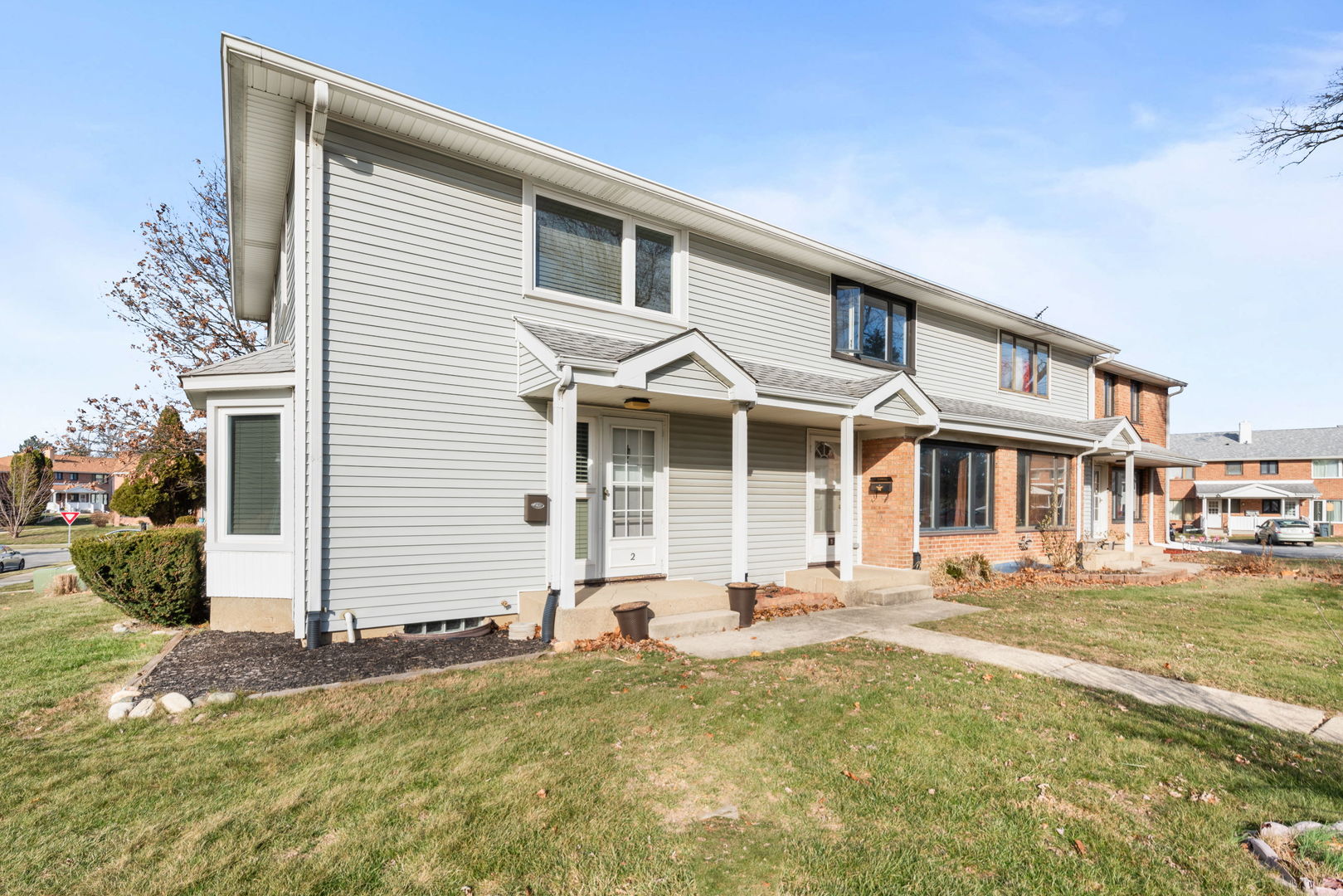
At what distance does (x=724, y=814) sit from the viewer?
3297 mm

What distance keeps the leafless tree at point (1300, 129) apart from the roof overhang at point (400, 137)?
613 cm

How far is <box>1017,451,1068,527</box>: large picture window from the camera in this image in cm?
1371

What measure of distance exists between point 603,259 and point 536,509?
3.56 m

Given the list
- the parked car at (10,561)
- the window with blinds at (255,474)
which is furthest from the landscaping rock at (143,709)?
the parked car at (10,561)

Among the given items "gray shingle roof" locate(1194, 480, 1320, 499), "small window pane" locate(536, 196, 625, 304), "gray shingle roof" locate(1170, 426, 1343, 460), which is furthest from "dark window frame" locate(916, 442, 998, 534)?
"gray shingle roof" locate(1194, 480, 1320, 499)

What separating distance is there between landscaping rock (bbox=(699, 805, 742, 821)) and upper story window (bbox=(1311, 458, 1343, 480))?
188 ft

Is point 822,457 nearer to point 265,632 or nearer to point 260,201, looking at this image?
point 265,632

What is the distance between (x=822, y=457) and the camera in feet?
37.4

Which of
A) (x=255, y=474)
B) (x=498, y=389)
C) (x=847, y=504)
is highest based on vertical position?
(x=498, y=389)

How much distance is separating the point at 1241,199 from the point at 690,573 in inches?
525

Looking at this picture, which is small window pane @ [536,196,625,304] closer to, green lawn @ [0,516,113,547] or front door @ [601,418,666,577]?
front door @ [601,418,666,577]

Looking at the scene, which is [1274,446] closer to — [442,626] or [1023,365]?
[1023,365]

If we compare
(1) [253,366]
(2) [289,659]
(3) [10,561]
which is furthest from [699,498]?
(3) [10,561]

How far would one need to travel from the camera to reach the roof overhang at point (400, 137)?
6320mm
